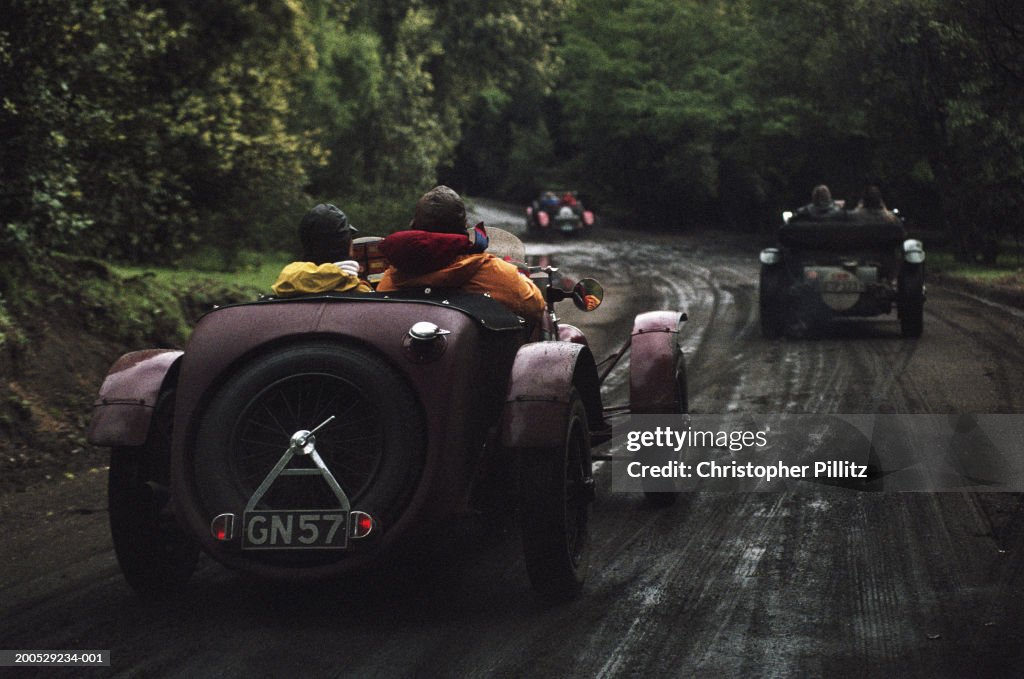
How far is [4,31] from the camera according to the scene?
10508mm

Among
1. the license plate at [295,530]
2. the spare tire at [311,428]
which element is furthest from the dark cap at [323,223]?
the license plate at [295,530]

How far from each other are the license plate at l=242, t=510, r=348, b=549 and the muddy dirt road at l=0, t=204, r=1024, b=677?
350 millimetres

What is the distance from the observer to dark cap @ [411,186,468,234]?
5.86 metres

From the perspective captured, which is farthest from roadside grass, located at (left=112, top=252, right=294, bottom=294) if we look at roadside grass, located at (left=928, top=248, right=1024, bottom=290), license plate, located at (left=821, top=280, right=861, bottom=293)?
roadside grass, located at (left=928, top=248, right=1024, bottom=290)

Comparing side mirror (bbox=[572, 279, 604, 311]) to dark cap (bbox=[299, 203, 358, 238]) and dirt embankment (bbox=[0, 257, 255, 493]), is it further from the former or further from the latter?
dirt embankment (bbox=[0, 257, 255, 493])

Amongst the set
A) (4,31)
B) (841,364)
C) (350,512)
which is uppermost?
(4,31)

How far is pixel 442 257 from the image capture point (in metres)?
5.81

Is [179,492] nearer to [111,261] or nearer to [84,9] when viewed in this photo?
[84,9]

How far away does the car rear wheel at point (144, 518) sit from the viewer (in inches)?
213

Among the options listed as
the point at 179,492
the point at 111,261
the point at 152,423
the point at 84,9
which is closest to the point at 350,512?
the point at 179,492

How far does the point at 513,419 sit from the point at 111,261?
12982 mm

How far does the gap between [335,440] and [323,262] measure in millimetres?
1220

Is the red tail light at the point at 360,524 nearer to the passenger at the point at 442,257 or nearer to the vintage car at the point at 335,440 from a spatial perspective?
the vintage car at the point at 335,440

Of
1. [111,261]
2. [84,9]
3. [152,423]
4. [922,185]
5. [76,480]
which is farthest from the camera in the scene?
[922,185]
